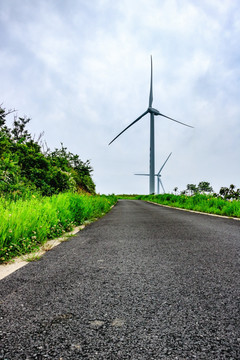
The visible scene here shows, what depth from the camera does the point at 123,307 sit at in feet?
6.49

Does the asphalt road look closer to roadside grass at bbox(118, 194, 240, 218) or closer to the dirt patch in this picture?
the dirt patch

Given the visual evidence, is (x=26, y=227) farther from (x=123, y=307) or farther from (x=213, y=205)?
(x=213, y=205)

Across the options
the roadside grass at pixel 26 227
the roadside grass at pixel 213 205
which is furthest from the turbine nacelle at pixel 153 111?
the roadside grass at pixel 26 227

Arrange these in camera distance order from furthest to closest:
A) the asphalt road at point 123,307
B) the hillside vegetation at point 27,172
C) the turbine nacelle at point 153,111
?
the turbine nacelle at point 153,111
the hillside vegetation at point 27,172
the asphalt road at point 123,307

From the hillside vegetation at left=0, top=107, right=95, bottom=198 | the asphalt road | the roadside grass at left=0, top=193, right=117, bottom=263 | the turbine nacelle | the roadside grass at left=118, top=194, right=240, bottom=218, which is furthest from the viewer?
the turbine nacelle

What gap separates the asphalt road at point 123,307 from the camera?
56.3 inches

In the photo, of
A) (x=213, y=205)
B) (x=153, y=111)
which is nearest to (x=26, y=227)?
(x=213, y=205)

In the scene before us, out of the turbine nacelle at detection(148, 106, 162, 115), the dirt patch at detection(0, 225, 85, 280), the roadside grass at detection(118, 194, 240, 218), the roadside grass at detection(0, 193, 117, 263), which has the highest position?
the turbine nacelle at detection(148, 106, 162, 115)

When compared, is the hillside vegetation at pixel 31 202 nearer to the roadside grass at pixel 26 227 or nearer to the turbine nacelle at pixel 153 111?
the roadside grass at pixel 26 227

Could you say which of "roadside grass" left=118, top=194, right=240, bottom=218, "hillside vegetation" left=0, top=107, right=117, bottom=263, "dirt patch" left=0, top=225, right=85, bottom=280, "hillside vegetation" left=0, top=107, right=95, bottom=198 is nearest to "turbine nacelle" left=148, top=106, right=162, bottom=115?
"roadside grass" left=118, top=194, right=240, bottom=218

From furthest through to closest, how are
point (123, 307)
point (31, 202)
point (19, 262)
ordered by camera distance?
1. point (31, 202)
2. point (19, 262)
3. point (123, 307)

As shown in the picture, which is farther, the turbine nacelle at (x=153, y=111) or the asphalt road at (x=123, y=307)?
the turbine nacelle at (x=153, y=111)

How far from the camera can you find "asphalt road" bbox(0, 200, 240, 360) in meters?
1.43

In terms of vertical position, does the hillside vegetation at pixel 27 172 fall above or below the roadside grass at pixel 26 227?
above
